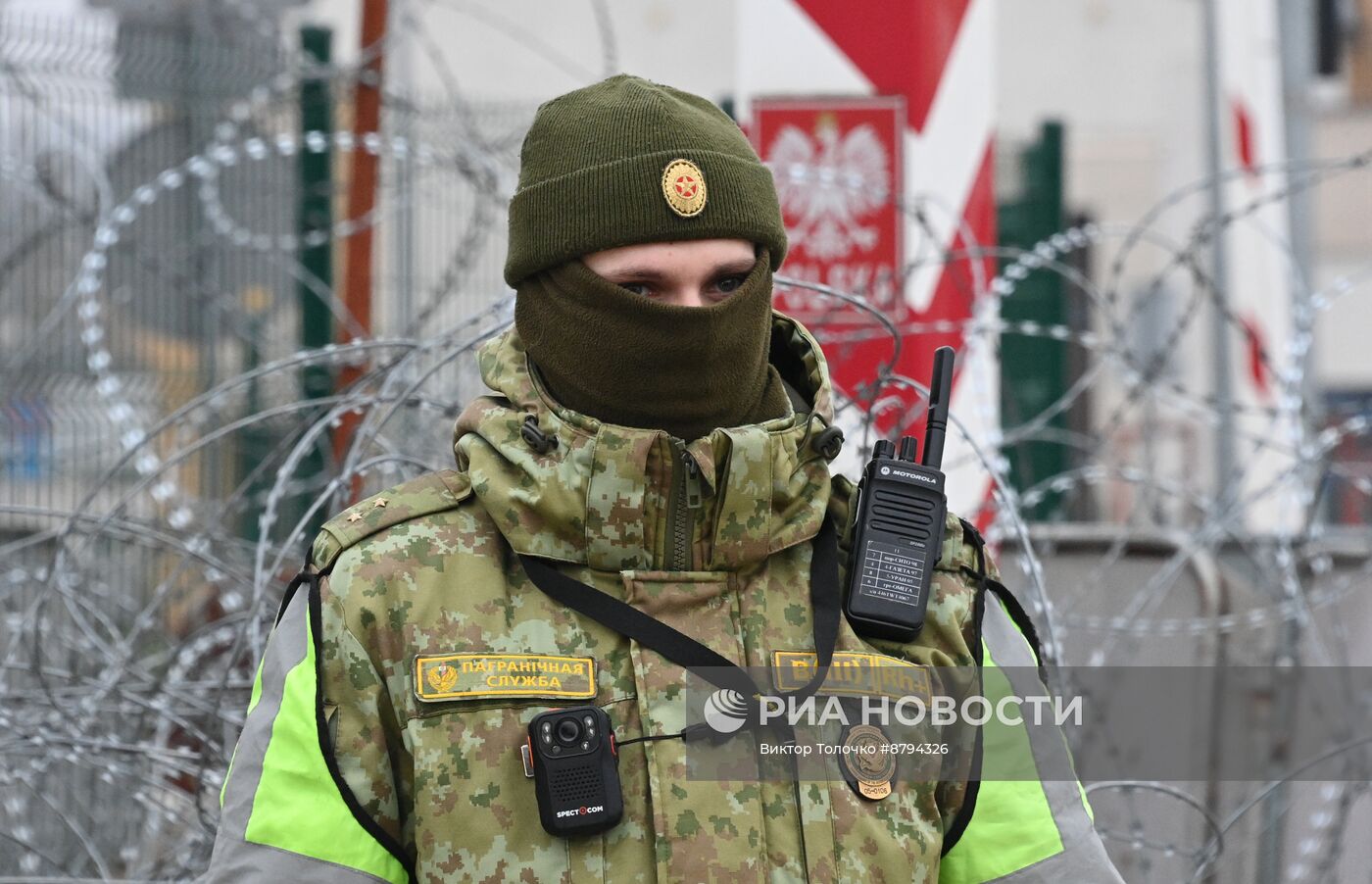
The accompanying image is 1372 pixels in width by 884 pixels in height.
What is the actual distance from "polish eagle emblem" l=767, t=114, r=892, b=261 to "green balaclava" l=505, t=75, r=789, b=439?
1.59 meters

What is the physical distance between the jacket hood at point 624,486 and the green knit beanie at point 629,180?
0.16m

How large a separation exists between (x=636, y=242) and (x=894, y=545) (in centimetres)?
41

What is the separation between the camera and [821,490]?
1769 millimetres

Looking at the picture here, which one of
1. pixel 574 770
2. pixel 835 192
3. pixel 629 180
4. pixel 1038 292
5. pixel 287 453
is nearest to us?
pixel 574 770

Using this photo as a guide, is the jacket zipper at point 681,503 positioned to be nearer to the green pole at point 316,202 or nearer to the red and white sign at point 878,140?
the red and white sign at point 878,140

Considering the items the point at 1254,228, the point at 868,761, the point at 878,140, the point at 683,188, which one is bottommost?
the point at 868,761

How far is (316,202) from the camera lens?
20.5 feet

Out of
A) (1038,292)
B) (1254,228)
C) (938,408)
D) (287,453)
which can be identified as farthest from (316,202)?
(938,408)

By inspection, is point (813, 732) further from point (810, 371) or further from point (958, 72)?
point (958, 72)

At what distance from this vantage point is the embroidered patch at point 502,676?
63.2 inches

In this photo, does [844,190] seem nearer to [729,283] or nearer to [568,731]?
[729,283]

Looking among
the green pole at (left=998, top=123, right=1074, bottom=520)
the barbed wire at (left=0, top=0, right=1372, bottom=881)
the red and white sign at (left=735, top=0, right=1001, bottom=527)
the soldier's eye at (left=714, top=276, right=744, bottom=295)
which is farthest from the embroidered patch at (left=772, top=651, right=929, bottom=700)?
the green pole at (left=998, top=123, right=1074, bottom=520)

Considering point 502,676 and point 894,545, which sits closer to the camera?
point 502,676

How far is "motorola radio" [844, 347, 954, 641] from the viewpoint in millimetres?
1709
